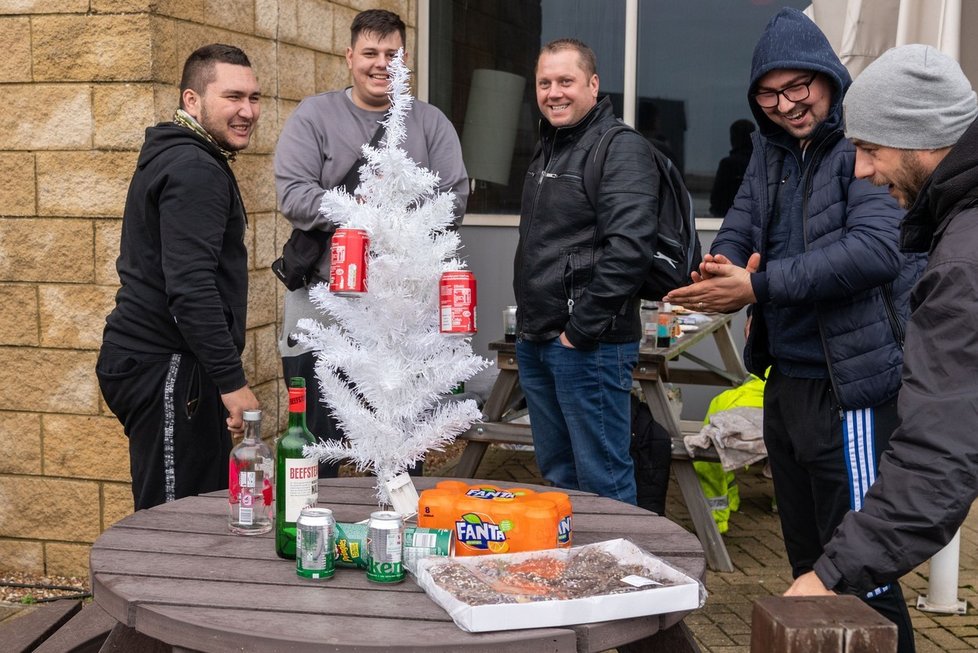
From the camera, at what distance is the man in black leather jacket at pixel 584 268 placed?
153 inches

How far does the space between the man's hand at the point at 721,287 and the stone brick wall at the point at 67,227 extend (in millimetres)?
2250

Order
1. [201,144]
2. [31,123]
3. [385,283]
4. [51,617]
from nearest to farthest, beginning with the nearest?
[385,283] → [51,617] → [201,144] → [31,123]

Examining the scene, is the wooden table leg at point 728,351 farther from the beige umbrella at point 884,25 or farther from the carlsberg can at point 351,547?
the carlsberg can at point 351,547

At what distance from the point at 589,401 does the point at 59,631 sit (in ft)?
6.46

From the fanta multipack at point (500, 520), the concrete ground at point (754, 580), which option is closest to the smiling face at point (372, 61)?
the concrete ground at point (754, 580)

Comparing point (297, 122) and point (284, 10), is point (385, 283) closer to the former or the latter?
point (297, 122)

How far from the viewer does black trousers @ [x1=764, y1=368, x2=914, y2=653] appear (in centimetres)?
289

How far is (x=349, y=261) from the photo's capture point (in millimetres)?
2438

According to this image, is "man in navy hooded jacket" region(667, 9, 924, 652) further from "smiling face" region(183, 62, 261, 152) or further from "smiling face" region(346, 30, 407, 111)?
"smiling face" region(346, 30, 407, 111)

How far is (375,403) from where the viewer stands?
8.41 ft

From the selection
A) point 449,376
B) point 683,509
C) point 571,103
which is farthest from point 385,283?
point 683,509

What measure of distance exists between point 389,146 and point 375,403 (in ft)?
1.95

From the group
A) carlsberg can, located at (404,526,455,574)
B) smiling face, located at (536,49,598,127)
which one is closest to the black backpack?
smiling face, located at (536,49,598,127)

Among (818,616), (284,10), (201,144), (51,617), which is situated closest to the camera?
(818,616)
